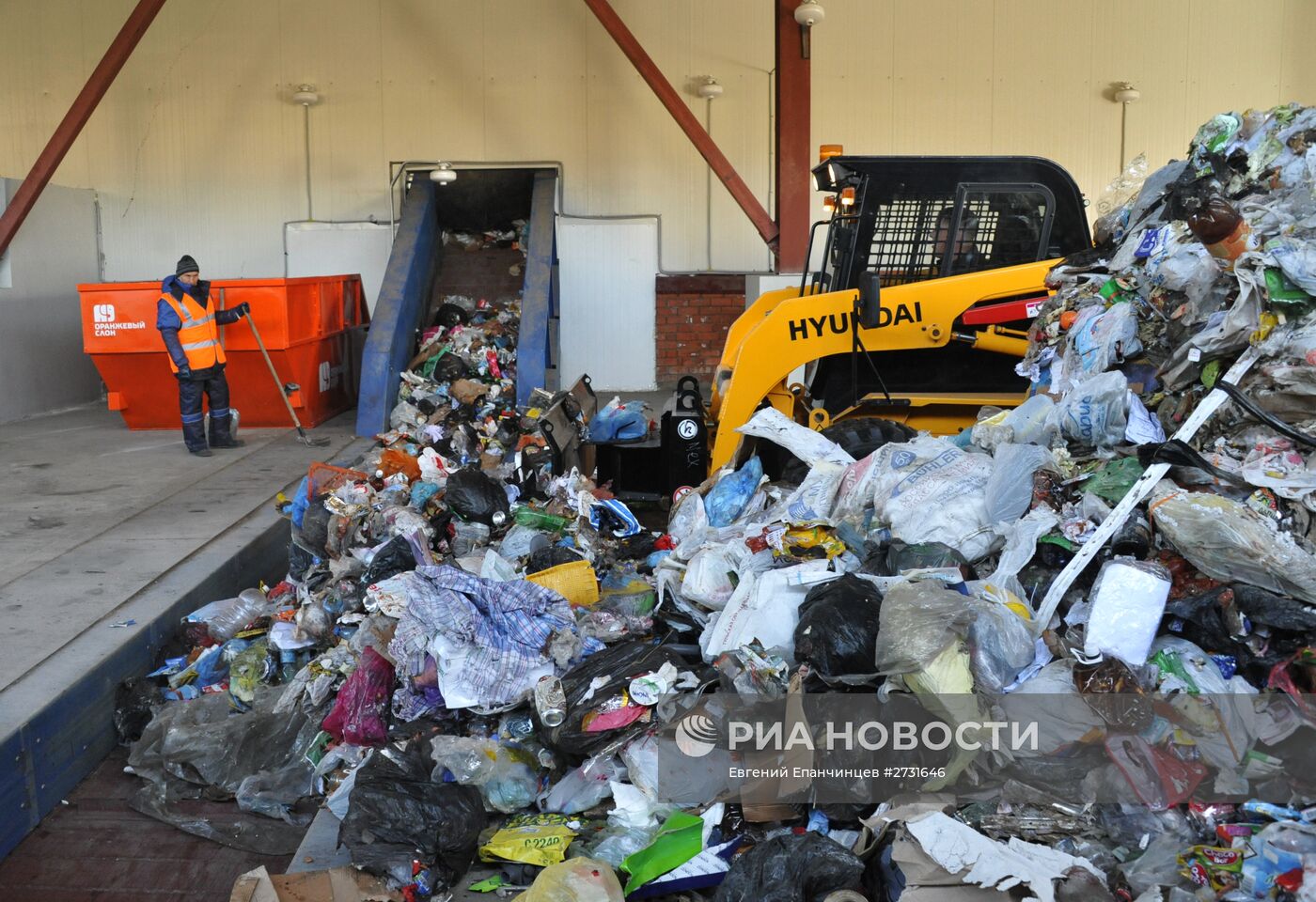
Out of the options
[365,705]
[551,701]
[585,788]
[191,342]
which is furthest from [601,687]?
[191,342]

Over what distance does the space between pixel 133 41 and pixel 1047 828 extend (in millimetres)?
10280

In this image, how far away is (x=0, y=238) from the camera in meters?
9.97

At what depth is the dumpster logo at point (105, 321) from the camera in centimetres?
890

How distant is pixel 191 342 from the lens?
832 centimetres

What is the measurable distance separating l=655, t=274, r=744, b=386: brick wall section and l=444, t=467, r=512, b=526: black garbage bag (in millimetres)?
6575

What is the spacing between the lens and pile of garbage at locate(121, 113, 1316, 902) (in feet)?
9.82

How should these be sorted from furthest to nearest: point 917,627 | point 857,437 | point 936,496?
point 857,437, point 936,496, point 917,627

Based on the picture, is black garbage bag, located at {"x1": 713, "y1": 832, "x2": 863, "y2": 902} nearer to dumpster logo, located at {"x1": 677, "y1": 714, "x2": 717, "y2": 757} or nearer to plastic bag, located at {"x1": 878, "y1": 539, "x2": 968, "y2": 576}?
dumpster logo, located at {"x1": 677, "y1": 714, "x2": 717, "y2": 757}

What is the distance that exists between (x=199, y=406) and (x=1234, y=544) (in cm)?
720

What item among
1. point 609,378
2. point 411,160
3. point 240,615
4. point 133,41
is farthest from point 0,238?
point 240,615

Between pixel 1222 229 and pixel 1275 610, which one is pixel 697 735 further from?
pixel 1222 229

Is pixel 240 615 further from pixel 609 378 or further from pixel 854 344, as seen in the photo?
pixel 609 378

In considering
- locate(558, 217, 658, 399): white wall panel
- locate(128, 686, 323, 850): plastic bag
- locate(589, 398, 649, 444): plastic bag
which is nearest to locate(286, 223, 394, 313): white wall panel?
locate(558, 217, 658, 399): white wall panel

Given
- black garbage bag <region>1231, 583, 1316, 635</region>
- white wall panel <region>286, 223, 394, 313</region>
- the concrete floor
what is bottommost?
the concrete floor
